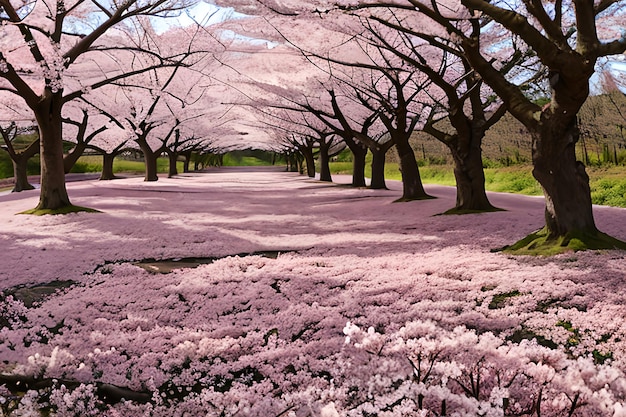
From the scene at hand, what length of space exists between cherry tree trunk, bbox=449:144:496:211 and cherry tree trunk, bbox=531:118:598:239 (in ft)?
17.6

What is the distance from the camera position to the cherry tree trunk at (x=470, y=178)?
12906mm

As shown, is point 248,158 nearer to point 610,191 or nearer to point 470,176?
point 610,191

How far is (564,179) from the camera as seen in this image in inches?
293

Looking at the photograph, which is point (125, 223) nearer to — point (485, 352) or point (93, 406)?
point (93, 406)

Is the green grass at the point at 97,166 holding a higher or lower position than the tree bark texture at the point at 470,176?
higher

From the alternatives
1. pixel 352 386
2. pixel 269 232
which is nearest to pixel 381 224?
pixel 269 232

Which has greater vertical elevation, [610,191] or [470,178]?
[470,178]

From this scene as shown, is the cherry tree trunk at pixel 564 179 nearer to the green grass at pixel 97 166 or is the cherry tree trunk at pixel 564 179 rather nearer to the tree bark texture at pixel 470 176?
the tree bark texture at pixel 470 176

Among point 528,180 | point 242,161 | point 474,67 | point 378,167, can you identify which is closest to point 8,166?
point 378,167

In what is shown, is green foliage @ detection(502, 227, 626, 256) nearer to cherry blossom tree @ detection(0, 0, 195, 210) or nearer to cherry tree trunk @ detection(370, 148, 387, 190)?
cherry blossom tree @ detection(0, 0, 195, 210)

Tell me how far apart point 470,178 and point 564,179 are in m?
5.73

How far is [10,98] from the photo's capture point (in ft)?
84.0

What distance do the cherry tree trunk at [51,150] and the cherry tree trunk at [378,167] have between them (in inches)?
541

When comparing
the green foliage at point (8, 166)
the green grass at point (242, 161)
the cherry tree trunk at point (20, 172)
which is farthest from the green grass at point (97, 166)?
the green grass at point (242, 161)
